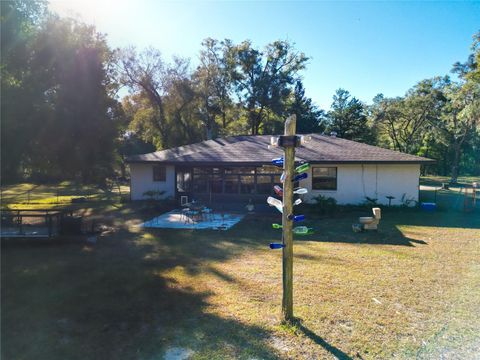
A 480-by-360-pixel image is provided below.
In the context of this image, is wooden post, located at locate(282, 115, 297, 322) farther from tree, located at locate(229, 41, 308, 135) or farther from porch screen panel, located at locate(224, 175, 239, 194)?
tree, located at locate(229, 41, 308, 135)

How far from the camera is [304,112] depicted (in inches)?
1560

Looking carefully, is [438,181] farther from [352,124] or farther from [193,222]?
[193,222]

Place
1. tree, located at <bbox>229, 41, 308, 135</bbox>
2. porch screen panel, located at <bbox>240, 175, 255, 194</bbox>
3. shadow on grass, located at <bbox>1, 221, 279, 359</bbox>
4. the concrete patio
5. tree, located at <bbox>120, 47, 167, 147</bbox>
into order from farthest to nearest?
tree, located at <bbox>229, 41, 308, 135</bbox>
tree, located at <bbox>120, 47, 167, 147</bbox>
porch screen panel, located at <bbox>240, 175, 255, 194</bbox>
the concrete patio
shadow on grass, located at <bbox>1, 221, 279, 359</bbox>

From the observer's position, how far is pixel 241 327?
4199mm

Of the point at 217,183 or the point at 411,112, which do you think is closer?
the point at 217,183

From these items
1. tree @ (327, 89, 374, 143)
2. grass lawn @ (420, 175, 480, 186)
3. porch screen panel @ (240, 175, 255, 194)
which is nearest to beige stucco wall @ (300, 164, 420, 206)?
porch screen panel @ (240, 175, 255, 194)

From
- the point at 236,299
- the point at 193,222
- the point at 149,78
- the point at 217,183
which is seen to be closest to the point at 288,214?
the point at 236,299

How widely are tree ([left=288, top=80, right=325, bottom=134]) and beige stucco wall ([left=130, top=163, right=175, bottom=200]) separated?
71.1ft

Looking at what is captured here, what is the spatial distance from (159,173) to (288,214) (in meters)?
14.2

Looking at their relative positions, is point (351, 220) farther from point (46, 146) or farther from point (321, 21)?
point (46, 146)

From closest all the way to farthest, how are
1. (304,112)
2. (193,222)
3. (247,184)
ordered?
(193,222), (247,184), (304,112)

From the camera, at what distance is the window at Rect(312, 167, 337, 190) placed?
49.2ft

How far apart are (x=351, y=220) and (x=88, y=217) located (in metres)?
11.2

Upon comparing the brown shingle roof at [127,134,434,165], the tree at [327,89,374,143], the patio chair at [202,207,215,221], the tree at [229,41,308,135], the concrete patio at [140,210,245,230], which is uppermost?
the tree at [229,41,308,135]
